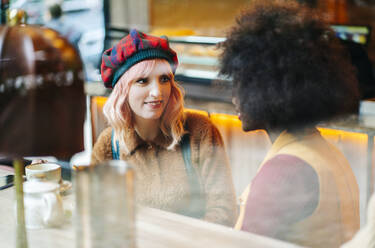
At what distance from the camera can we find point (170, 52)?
47.9 inches

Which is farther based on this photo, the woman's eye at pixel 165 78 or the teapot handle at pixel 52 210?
the woman's eye at pixel 165 78

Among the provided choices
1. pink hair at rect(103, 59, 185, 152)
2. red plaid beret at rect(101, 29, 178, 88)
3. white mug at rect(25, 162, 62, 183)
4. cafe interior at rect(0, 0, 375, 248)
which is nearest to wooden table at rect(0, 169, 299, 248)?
cafe interior at rect(0, 0, 375, 248)

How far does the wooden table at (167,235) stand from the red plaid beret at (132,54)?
39 centimetres

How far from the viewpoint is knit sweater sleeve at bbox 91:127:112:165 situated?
1300 mm

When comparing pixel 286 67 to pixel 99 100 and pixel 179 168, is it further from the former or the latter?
pixel 99 100

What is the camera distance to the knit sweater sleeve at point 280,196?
95 cm

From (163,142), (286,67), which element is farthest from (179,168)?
(286,67)

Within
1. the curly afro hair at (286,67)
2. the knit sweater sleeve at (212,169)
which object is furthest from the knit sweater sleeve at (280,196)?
the knit sweater sleeve at (212,169)

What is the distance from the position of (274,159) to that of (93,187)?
47 centimetres

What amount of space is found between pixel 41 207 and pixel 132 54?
1.50 feet

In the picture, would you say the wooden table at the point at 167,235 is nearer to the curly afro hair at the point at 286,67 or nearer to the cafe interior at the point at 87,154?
the cafe interior at the point at 87,154

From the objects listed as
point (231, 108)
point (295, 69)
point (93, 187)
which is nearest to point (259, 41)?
point (295, 69)

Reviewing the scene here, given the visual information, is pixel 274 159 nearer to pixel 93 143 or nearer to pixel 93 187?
pixel 93 187

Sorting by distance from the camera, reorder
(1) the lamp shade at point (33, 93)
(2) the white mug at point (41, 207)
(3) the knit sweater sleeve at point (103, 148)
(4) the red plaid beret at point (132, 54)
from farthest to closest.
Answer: (3) the knit sweater sleeve at point (103, 148)
(4) the red plaid beret at point (132, 54)
(2) the white mug at point (41, 207)
(1) the lamp shade at point (33, 93)
